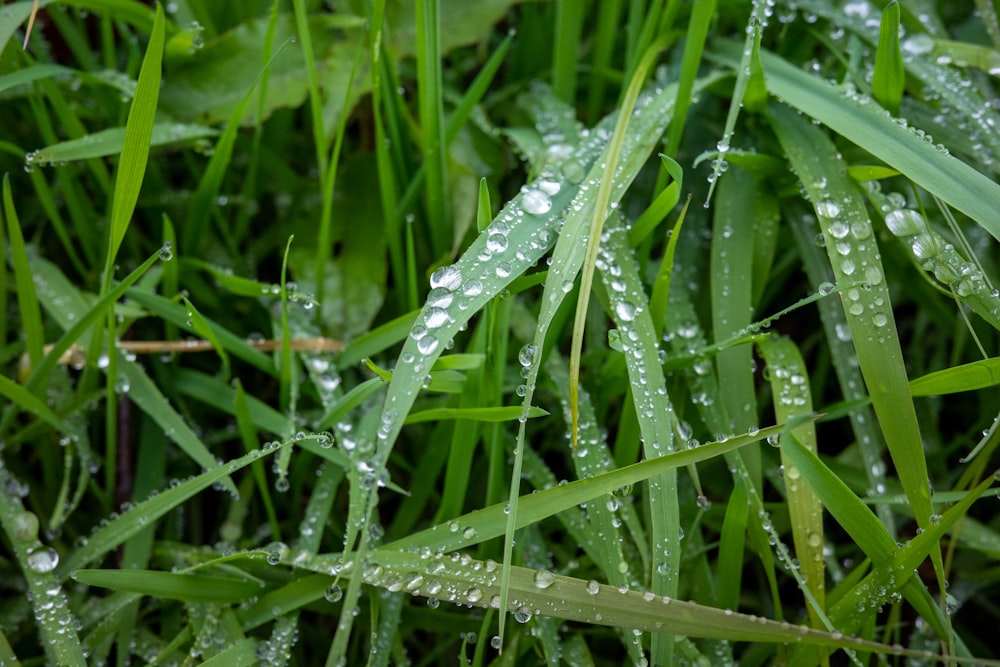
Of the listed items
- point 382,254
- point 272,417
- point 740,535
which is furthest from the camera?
point 382,254

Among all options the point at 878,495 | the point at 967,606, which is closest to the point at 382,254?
the point at 878,495

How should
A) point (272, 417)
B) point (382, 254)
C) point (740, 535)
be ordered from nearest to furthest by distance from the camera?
point (740, 535) < point (272, 417) < point (382, 254)

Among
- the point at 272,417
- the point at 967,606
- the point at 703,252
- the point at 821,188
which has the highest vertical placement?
the point at 821,188

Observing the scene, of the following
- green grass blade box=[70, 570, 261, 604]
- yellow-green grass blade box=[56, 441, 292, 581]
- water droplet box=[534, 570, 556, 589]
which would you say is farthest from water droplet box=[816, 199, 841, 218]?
green grass blade box=[70, 570, 261, 604]

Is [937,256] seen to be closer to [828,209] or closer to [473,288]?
[828,209]

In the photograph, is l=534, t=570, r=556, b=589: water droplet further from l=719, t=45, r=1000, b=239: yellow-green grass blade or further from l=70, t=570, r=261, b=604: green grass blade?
l=719, t=45, r=1000, b=239: yellow-green grass blade

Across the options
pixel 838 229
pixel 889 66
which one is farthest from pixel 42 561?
pixel 889 66

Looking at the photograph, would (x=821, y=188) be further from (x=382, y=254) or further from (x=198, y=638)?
(x=198, y=638)
